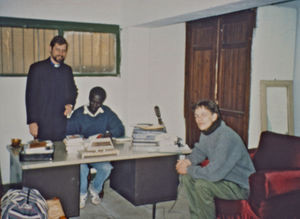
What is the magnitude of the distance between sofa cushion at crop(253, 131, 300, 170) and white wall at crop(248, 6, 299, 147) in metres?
0.88

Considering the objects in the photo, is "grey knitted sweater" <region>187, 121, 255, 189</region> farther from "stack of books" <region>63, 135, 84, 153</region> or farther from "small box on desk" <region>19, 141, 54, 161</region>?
"small box on desk" <region>19, 141, 54, 161</region>

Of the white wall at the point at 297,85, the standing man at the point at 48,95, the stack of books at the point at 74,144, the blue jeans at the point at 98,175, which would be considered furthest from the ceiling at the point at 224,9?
the blue jeans at the point at 98,175

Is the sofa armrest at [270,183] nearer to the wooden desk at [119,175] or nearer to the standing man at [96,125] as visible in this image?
the wooden desk at [119,175]

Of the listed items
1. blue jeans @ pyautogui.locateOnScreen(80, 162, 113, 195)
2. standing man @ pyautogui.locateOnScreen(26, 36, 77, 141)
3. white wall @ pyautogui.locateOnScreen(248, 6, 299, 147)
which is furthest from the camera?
standing man @ pyautogui.locateOnScreen(26, 36, 77, 141)

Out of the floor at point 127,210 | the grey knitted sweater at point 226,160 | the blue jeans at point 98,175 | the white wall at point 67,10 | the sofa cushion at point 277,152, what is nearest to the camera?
the grey knitted sweater at point 226,160

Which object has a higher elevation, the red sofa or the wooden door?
the wooden door

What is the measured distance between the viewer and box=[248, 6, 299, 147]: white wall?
4379 mm

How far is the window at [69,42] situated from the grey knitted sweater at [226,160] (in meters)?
2.54

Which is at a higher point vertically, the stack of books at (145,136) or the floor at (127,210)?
the stack of books at (145,136)

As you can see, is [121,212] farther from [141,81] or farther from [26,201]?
[141,81]

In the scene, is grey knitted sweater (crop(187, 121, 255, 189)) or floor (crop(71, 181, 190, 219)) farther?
floor (crop(71, 181, 190, 219))

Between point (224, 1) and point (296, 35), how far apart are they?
1684mm

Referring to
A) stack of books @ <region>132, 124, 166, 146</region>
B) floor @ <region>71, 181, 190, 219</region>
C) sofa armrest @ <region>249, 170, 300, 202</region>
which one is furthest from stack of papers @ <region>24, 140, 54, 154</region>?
sofa armrest @ <region>249, 170, 300, 202</region>

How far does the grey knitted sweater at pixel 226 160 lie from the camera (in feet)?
10.00
